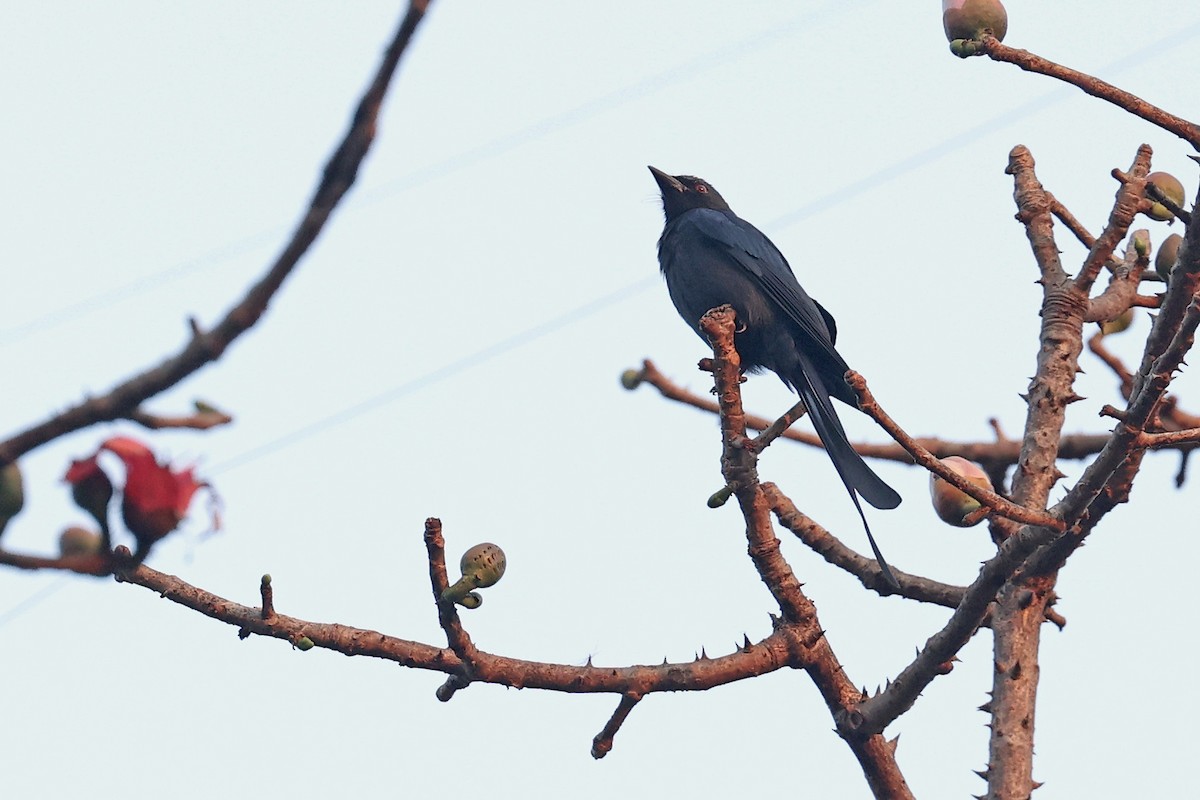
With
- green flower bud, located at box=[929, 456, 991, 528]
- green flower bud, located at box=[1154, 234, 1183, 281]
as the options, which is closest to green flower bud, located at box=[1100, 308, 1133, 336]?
green flower bud, located at box=[1154, 234, 1183, 281]

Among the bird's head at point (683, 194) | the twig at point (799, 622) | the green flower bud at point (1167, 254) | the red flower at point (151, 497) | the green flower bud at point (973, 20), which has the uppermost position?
the bird's head at point (683, 194)

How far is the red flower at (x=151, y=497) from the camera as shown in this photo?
1.52m

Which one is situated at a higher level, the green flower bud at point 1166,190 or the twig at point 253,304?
the green flower bud at point 1166,190

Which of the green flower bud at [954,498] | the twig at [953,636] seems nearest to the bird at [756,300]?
the green flower bud at [954,498]

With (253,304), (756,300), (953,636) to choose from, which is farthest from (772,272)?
(253,304)

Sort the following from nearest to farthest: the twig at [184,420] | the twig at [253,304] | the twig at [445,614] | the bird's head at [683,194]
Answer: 1. the twig at [253,304]
2. the twig at [184,420]
3. the twig at [445,614]
4. the bird's head at [683,194]

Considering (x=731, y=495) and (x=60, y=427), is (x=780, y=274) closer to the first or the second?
(x=731, y=495)

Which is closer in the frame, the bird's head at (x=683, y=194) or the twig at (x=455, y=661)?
the twig at (x=455, y=661)

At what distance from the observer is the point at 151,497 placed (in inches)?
60.0

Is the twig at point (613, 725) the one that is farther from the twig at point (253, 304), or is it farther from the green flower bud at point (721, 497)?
the twig at point (253, 304)

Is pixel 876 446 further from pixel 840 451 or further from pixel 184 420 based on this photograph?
pixel 184 420

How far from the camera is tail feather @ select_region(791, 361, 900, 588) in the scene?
4.93 meters

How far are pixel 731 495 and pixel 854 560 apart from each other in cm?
61

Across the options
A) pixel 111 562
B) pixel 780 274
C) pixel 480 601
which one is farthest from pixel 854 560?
pixel 111 562
